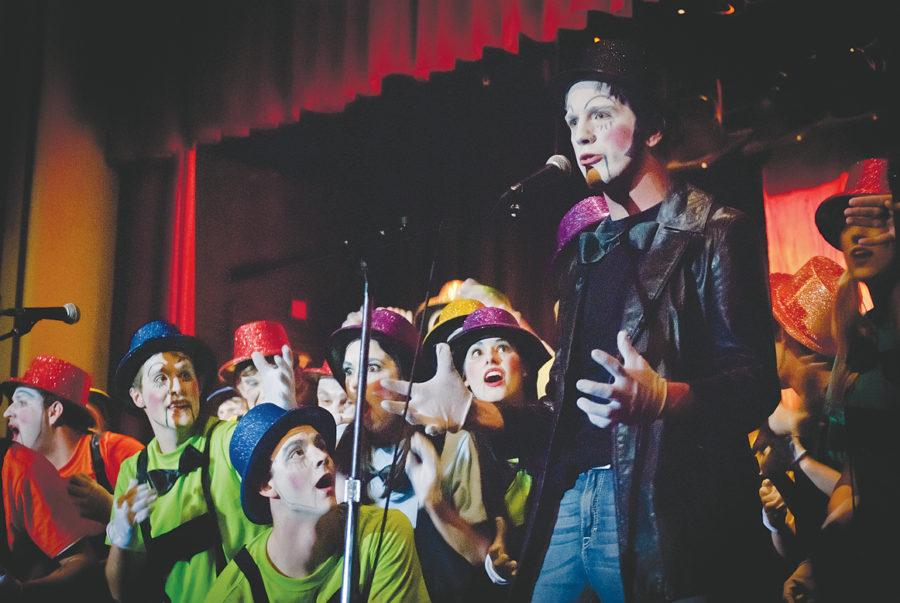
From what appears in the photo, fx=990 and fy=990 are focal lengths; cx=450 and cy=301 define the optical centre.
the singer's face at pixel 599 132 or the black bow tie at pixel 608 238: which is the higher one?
the singer's face at pixel 599 132

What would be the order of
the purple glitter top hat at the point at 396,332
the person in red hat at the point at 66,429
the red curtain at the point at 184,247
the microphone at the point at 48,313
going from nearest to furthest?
the purple glitter top hat at the point at 396,332 → the microphone at the point at 48,313 → the person in red hat at the point at 66,429 → the red curtain at the point at 184,247

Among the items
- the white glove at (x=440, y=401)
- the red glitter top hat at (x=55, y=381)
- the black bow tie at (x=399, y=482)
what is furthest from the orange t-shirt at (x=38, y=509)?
the white glove at (x=440, y=401)

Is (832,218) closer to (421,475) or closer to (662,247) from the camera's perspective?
(662,247)

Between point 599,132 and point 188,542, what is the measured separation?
6.56 feet

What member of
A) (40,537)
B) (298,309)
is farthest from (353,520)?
(40,537)

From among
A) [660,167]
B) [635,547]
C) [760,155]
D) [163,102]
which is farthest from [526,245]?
[163,102]

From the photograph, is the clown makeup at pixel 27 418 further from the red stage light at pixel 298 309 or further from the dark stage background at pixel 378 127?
the red stage light at pixel 298 309

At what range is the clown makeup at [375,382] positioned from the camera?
334 centimetres

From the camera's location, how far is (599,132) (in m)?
3.13

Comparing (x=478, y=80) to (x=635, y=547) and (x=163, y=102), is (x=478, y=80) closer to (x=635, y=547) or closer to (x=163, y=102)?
(x=163, y=102)

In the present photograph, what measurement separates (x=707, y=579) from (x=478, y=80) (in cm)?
203

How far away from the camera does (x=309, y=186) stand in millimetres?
4086

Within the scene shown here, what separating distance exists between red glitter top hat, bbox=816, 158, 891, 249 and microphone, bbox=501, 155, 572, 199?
77cm

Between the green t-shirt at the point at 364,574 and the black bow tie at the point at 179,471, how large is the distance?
42 cm
